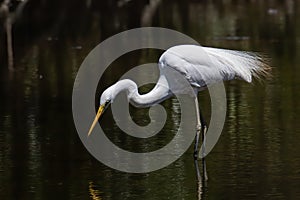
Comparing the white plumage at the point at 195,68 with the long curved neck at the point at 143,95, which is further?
the white plumage at the point at 195,68

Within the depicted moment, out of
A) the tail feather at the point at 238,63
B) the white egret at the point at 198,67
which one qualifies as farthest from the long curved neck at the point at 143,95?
the tail feather at the point at 238,63

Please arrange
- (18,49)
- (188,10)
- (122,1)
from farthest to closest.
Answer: (122,1) → (188,10) → (18,49)

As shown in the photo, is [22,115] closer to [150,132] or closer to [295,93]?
[150,132]

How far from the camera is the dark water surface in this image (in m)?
8.21

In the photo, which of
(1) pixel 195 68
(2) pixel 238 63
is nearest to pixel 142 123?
(1) pixel 195 68

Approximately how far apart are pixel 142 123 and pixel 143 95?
1928 mm

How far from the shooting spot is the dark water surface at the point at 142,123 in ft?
26.9

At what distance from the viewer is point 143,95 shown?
372 inches

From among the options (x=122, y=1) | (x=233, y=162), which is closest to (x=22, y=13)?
(x=122, y=1)

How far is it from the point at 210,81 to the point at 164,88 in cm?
51

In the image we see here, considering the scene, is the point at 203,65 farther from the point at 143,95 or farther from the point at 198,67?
the point at 143,95

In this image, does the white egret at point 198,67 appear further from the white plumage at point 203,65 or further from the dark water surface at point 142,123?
the dark water surface at point 142,123

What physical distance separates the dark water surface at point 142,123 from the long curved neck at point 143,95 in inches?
26.4

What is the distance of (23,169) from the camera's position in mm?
9141
